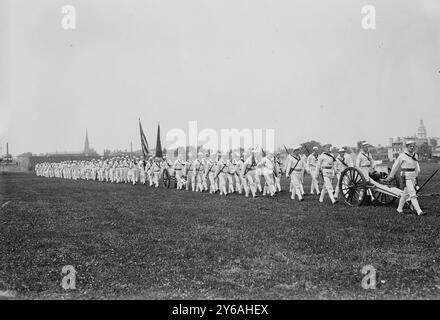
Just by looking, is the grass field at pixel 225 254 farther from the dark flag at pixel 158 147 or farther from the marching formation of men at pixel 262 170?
the dark flag at pixel 158 147

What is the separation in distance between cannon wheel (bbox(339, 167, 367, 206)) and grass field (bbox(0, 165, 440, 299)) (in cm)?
51

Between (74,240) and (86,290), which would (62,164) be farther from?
(86,290)

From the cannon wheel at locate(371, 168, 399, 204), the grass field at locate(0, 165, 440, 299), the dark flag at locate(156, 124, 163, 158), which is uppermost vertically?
the dark flag at locate(156, 124, 163, 158)

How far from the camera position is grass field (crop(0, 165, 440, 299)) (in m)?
4.71

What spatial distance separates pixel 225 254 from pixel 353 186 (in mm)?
6020

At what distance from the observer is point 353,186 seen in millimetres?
11102

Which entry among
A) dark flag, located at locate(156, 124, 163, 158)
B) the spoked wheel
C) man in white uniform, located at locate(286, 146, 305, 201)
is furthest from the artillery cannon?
dark flag, located at locate(156, 124, 163, 158)

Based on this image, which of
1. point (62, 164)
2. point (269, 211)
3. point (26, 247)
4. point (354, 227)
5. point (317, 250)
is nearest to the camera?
point (317, 250)

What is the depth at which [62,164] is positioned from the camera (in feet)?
137

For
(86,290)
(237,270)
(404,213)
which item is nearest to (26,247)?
(86,290)

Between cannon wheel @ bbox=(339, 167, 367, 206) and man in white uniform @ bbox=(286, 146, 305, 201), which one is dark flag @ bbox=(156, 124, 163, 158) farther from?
cannon wheel @ bbox=(339, 167, 367, 206)

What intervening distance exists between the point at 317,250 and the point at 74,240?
14.1 ft

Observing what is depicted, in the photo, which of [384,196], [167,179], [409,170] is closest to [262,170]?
[384,196]

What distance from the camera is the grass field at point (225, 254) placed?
4.71 m
